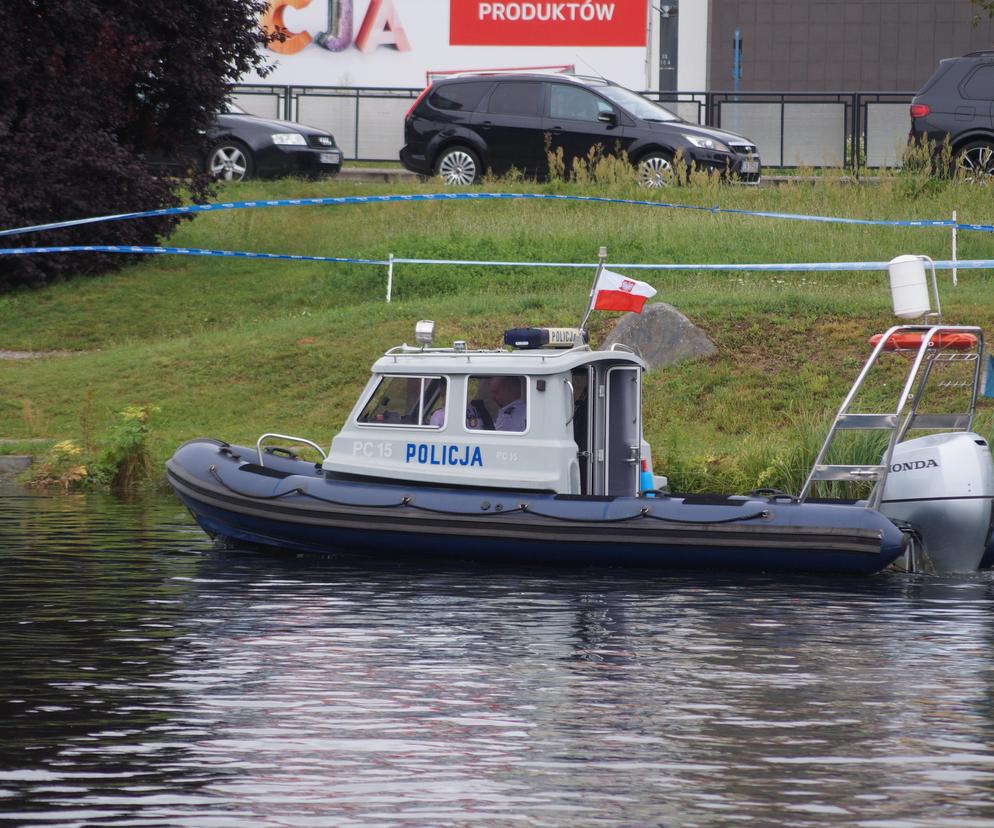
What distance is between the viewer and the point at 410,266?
2495 cm

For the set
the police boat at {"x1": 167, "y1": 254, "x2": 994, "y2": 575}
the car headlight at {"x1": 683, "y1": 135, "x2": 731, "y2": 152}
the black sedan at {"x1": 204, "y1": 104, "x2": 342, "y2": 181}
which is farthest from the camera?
the black sedan at {"x1": 204, "y1": 104, "x2": 342, "y2": 181}

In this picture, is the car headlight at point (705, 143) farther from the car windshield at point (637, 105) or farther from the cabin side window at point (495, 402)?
the cabin side window at point (495, 402)

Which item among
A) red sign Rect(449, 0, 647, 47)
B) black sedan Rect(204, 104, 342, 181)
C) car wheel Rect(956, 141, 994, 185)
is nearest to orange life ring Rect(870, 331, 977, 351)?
car wheel Rect(956, 141, 994, 185)

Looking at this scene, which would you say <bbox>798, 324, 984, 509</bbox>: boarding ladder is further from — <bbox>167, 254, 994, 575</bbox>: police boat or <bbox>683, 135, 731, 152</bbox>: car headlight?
<bbox>683, 135, 731, 152</bbox>: car headlight

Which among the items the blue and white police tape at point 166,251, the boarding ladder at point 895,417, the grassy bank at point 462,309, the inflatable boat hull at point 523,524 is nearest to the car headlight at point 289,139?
the grassy bank at point 462,309

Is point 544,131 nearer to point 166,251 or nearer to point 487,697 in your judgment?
point 166,251

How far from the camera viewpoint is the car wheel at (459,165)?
96.2 ft

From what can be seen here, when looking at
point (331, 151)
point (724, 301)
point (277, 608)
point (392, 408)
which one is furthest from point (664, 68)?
point (277, 608)

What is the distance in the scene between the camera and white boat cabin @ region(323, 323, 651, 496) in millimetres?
13945

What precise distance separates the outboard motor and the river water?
245mm

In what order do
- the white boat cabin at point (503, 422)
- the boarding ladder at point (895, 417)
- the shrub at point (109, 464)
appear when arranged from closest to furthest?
1. the boarding ladder at point (895, 417)
2. the white boat cabin at point (503, 422)
3. the shrub at point (109, 464)

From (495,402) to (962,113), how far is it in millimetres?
15230

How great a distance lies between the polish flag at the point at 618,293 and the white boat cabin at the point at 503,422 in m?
0.43

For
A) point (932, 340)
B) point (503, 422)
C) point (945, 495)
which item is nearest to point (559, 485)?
point (503, 422)
